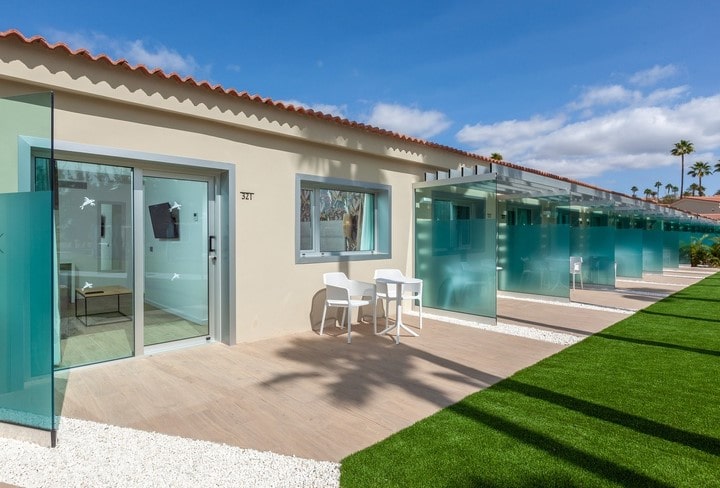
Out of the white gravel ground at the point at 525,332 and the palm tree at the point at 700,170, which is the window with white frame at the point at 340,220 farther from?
the palm tree at the point at 700,170

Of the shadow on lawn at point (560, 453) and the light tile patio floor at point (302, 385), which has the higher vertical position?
the shadow on lawn at point (560, 453)

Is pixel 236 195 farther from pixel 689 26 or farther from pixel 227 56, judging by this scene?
pixel 689 26

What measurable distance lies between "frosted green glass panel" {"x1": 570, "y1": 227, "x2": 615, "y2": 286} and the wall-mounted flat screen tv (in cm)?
1207

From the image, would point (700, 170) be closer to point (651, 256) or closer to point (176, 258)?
point (651, 256)

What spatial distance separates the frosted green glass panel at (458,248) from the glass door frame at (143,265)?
4.71m

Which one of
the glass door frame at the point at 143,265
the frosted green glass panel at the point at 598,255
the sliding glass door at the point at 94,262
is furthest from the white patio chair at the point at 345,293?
the frosted green glass panel at the point at 598,255

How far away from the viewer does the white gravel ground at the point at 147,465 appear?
286 centimetres

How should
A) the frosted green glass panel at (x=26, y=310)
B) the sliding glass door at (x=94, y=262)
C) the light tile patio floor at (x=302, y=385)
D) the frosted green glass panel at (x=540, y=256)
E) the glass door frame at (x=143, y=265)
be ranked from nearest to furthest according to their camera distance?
the frosted green glass panel at (x=26, y=310)
the light tile patio floor at (x=302, y=385)
the sliding glass door at (x=94, y=262)
the glass door frame at (x=143, y=265)
the frosted green glass panel at (x=540, y=256)

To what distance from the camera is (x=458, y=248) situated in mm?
8805

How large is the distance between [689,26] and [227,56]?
10.7 metres

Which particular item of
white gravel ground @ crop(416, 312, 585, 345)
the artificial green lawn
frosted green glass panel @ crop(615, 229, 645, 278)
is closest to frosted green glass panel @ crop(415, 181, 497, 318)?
white gravel ground @ crop(416, 312, 585, 345)

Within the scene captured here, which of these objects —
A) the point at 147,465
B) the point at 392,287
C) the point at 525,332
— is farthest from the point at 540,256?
the point at 147,465

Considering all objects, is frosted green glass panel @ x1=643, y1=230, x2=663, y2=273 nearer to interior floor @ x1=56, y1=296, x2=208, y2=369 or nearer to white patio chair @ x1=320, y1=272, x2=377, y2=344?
white patio chair @ x1=320, y1=272, x2=377, y2=344

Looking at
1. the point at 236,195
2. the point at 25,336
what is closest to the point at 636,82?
the point at 236,195
